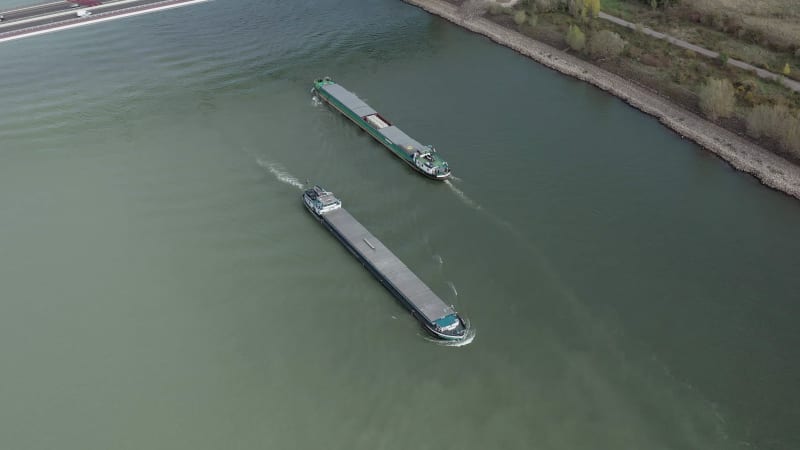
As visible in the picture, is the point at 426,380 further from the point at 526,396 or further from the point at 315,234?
the point at 315,234

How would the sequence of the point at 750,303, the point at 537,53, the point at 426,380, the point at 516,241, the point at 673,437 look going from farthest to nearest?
the point at 537,53 < the point at 516,241 < the point at 750,303 < the point at 426,380 < the point at 673,437

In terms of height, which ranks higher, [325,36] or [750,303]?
[325,36]

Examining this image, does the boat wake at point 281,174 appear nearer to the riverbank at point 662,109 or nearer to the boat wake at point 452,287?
the boat wake at point 452,287

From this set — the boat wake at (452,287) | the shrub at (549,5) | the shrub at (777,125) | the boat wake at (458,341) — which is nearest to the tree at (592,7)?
the shrub at (549,5)

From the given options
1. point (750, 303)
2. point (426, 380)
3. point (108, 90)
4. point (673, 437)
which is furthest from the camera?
point (108, 90)

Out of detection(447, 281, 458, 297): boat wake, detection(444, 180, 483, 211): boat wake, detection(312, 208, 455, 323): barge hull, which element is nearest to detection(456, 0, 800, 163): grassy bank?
detection(444, 180, 483, 211): boat wake

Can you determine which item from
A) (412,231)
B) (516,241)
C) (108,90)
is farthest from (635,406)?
(108,90)
